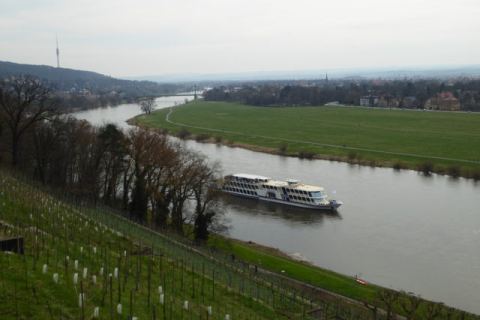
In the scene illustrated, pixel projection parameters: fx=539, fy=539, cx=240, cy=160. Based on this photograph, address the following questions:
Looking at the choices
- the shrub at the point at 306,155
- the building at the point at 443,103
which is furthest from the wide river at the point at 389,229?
the building at the point at 443,103

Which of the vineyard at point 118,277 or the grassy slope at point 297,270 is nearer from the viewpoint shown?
the vineyard at point 118,277

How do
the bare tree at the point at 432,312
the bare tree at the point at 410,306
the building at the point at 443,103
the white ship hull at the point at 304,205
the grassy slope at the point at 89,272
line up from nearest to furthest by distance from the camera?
1. the grassy slope at the point at 89,272
2. the bare tree at the point at 432,312
3. the bare tree at the point at 410,306
4. the white ship hull at the point at 304,205
5. the building at the point at 443,103

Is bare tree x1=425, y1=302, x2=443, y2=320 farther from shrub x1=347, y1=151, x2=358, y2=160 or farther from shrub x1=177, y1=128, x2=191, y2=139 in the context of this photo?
Result: shrub x1=177, y1=128, x2=191, y2=139

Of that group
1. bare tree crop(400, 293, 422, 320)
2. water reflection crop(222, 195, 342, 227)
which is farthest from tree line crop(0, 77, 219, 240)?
bare tree crop(400, 293, 422, 320)

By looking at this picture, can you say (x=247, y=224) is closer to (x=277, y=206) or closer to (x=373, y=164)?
(x=277, y=206)

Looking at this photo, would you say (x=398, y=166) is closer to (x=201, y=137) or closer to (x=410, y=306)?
(x=201, y=137)

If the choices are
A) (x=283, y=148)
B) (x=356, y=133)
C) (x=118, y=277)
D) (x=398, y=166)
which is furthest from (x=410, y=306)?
(x=356, y=133)

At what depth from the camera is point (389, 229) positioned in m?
37.8

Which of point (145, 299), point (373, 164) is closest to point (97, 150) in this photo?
point (145, 299)

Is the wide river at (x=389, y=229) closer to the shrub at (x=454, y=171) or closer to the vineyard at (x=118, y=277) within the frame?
the shrub at (x=454, y=171)

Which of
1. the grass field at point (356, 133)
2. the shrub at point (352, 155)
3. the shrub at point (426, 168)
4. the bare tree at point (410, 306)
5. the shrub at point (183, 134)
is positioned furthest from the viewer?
the shrub at point (183, 134)

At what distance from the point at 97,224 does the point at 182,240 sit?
653cm

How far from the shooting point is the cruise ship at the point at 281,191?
45094 mm

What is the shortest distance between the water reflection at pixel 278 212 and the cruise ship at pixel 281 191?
0.49m
